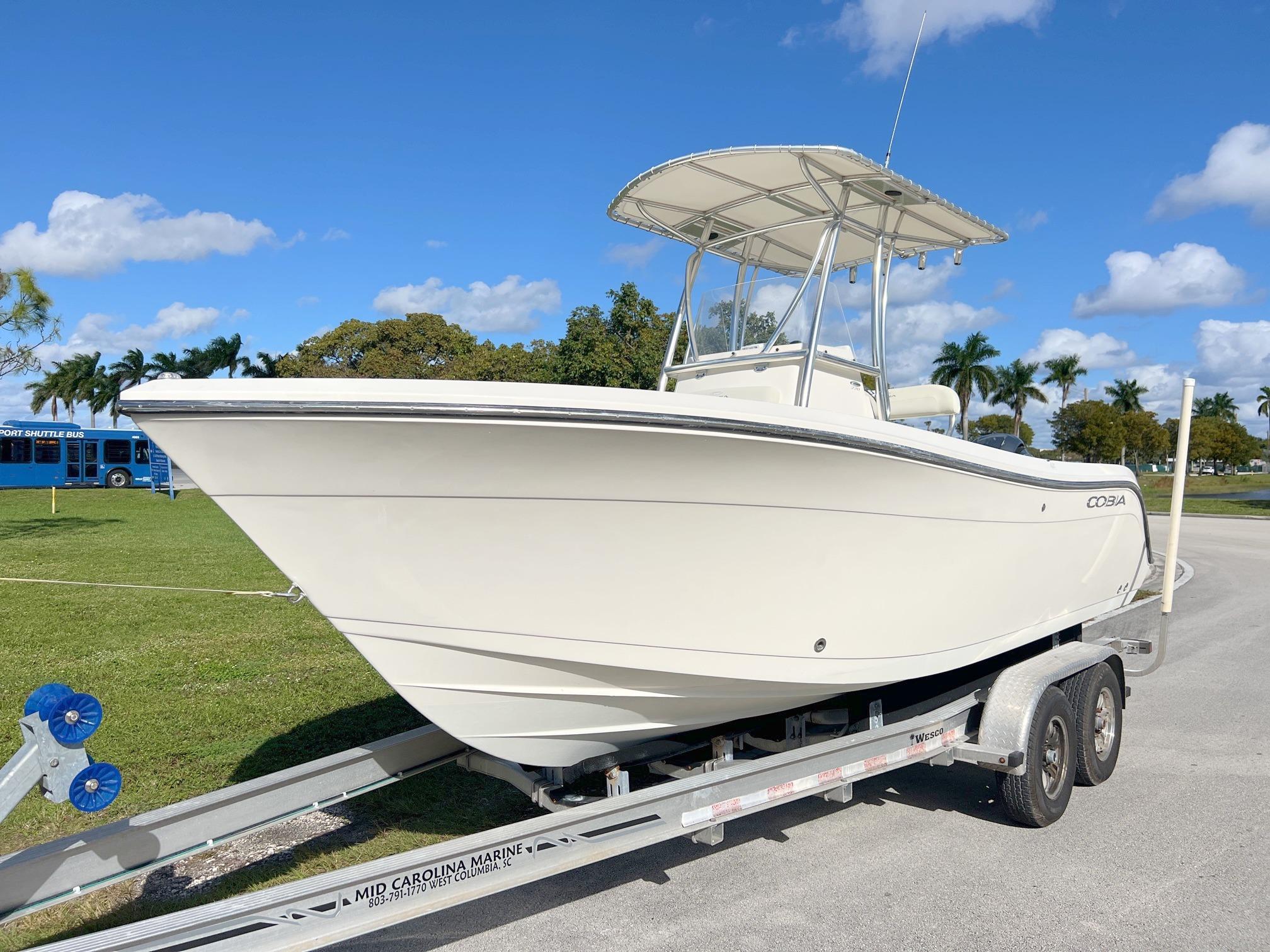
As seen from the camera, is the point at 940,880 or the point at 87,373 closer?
the point at 940,880

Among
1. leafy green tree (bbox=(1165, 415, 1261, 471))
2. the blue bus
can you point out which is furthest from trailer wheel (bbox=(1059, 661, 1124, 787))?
leafy green tree (bbox=(1165, 415, 1261, 471))

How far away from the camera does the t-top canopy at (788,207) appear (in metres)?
4.25

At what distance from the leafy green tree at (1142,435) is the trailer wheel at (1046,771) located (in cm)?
4549

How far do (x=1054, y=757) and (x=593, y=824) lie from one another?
245 centimetres

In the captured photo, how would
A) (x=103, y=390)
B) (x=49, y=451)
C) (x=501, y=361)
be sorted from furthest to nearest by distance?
(x=103, y=390)
(x=501, y=361)
(x=49, y=451)

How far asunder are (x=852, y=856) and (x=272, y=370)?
42.1 meters

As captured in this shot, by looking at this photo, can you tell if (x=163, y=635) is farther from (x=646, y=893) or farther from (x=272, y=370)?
(x=272, y=370)

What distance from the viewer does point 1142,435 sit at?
155 ft

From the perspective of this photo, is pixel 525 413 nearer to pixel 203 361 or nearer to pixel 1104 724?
Result: pixel 1104 724

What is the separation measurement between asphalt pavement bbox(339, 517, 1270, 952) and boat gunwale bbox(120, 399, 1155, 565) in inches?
66.3

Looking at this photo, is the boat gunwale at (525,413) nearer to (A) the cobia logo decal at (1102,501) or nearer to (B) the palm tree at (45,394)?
(A) the cobia logo decal at (1102,501)

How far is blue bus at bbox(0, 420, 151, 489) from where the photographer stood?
2938cm

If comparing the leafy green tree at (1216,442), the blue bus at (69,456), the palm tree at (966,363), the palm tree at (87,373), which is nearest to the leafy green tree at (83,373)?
the palm tree at (87,373)

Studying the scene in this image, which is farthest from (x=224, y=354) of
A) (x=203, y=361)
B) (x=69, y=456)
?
(x=69, y=456)
